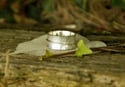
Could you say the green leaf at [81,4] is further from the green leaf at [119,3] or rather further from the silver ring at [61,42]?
the silver ring at [61,42]

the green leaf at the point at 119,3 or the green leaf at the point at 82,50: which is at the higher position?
the green leaf at the point at 119,3

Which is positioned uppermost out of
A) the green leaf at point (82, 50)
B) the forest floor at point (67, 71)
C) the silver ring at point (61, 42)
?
the silver ring at point (61, 42)

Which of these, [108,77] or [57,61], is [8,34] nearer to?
[57,61]

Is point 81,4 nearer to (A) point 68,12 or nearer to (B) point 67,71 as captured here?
(A) point 68,12

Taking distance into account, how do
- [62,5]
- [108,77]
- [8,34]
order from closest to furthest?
[108,77] → [8,34] → [62,5]

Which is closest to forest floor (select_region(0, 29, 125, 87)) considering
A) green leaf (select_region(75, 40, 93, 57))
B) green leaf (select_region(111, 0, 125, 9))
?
green leaf (select_region(75, 40, 93, 57))

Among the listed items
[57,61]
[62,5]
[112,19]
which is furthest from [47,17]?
[57,61]

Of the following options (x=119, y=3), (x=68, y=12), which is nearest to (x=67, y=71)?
(x=119, y=3)

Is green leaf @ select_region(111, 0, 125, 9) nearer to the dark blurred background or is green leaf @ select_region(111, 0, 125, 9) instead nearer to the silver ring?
the dark blurred background

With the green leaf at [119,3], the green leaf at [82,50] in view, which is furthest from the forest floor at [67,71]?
the green leaf at [119,3]

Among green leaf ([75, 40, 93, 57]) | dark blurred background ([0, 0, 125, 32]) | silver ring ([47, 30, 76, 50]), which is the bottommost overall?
green leaf ([75, 40, 93, 57])

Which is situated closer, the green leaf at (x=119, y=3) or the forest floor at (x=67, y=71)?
the forest floor at (x=67, y=71)
